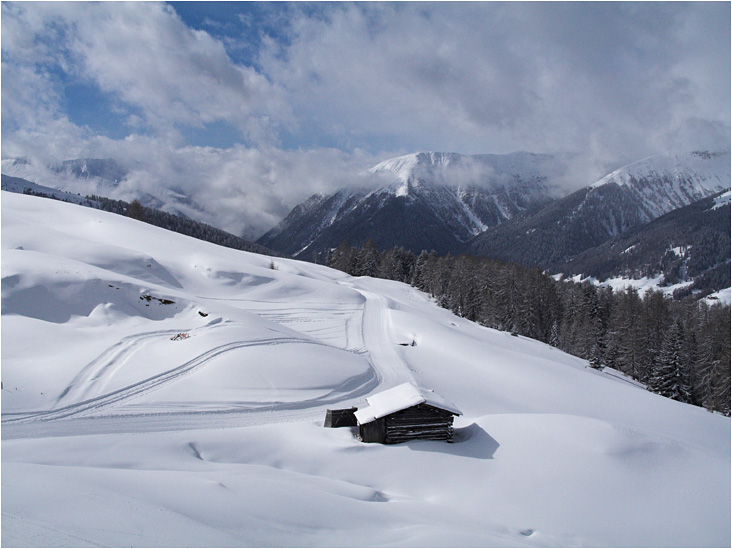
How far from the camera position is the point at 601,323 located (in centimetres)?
6425

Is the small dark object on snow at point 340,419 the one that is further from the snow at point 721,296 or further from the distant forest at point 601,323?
the snow at point 721,296

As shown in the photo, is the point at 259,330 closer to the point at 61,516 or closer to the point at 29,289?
the point at 29,289

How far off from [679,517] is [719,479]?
3.34 meters

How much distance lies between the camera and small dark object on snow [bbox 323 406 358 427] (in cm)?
1850

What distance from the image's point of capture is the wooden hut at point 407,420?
55.2 ft

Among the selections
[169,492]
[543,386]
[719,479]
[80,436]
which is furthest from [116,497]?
[543,386]

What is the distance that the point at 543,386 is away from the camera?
30.6 meters

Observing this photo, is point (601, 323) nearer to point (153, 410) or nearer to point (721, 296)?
point (153, 410)

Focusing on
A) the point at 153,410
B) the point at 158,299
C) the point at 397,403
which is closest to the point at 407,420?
the point at 397,403

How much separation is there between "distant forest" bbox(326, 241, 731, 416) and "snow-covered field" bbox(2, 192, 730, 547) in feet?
48.3


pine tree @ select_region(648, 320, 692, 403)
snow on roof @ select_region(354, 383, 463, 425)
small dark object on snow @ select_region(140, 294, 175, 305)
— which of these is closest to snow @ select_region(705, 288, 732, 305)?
pine tree @ select_region(648, 320, 692, 403)

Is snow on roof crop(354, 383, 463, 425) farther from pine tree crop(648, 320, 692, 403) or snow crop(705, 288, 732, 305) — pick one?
snow crop(705, 288, 732, 305)

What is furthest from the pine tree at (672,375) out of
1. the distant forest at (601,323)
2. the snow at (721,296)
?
the snow at (721,296)

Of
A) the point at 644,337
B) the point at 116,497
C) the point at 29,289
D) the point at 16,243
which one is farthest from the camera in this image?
the point at 644,337
